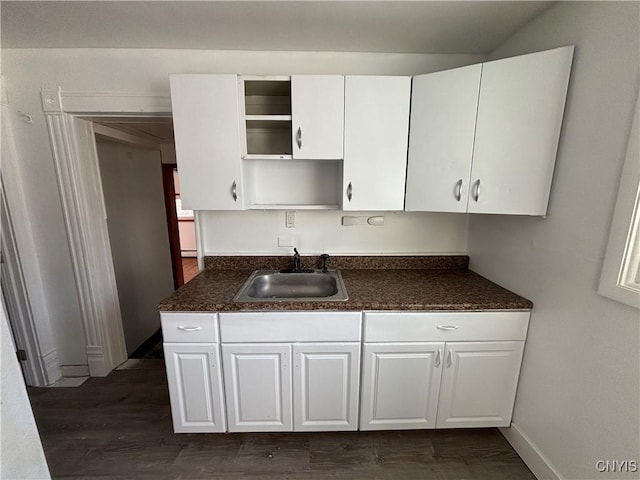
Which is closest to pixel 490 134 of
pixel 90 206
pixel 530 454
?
pixel 530 454

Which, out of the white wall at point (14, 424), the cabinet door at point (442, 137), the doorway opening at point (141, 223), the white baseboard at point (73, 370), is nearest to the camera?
the white wall at point (14, 424)

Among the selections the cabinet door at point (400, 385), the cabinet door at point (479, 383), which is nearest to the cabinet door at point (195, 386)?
the cabinet door at point (400, 385)

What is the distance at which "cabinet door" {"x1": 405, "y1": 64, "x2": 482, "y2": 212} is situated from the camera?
133cm

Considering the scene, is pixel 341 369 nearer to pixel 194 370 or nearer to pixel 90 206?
pixel 194 370

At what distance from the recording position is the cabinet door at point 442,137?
4.36ft

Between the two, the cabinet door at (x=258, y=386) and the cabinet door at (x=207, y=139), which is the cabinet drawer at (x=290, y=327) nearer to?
the cabinet door at (x=258, y=386)

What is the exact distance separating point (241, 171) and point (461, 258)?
1684mm

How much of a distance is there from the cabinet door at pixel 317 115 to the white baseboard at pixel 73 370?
2360 millimetres

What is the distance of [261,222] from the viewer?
6.26 feet

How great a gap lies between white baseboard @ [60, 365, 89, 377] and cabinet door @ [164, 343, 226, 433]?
1.21 metres

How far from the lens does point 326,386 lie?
1.43m

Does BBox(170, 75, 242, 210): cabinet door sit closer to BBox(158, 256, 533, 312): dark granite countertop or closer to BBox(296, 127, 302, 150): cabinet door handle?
BBox(296, 127, 302, 150): cabinet door handle

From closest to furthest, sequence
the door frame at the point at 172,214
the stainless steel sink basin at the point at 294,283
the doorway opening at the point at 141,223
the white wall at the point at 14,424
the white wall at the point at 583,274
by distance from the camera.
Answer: the white wall at the point at 14,424, the white wall at the point at 583,274, the stainless steel sink basin at the point at 294,283, the doorway opening at the point at 141,223, the door frame at the point at 172,214

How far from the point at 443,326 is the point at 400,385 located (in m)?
0.42
